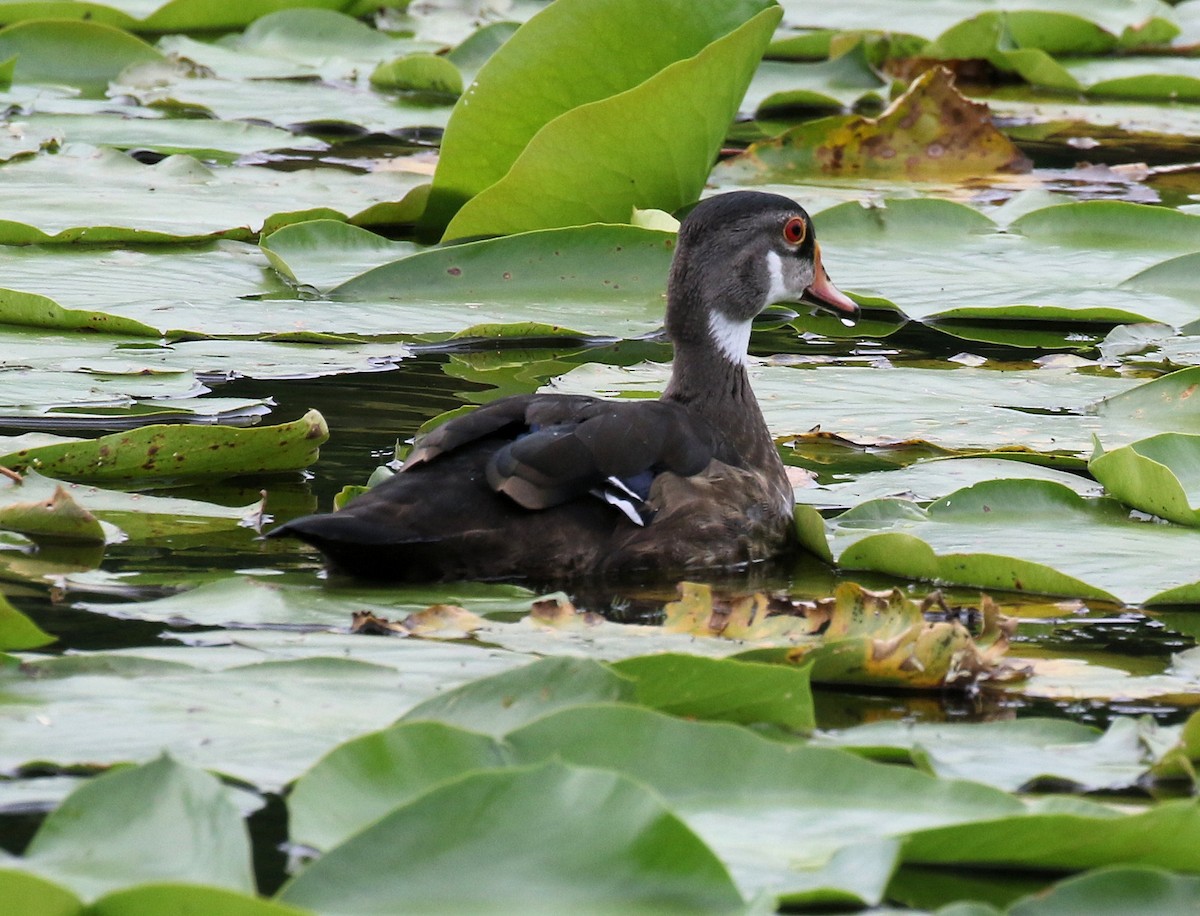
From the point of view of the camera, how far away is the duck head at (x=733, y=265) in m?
5.43

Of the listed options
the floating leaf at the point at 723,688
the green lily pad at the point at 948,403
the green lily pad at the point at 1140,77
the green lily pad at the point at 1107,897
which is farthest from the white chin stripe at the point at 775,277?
the green lily pad at the point at 1140,77

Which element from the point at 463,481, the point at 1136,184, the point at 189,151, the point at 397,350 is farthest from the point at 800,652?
the point at 1136,184

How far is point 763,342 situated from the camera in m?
6.77

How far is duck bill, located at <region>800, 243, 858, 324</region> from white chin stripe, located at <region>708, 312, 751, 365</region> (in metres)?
0.50

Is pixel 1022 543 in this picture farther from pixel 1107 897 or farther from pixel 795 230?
pixel 1107 897

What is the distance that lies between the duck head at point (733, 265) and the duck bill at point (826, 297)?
76mm

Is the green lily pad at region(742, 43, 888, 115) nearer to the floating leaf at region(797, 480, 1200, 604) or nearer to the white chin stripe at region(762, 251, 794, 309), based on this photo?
the white chin stripe at region(762, 251, 794, 309)

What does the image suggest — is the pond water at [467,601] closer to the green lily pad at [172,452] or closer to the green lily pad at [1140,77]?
the green lily pad at [172,452]

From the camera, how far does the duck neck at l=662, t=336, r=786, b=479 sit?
16.8ft

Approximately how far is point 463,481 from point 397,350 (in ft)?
5.29

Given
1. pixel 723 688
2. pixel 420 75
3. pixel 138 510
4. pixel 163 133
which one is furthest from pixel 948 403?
pixel 420 75

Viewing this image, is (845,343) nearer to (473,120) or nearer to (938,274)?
(938,274)

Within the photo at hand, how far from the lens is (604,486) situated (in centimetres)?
456

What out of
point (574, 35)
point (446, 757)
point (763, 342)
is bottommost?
point (763, 342)
